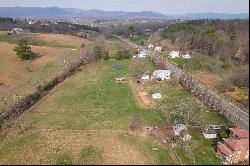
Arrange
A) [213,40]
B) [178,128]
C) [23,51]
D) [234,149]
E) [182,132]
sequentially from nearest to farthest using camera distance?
[234,149] → [182,132] → [178,128] → [23,51] → [213,40]

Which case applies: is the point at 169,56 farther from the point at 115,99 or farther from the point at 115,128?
the point at 115,128

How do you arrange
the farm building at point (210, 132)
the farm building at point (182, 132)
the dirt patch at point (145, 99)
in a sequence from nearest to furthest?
1. the farm building at point (182, 132)
2. the farm building at point (210, 132)
3. the dirt patch at point (145, 99)

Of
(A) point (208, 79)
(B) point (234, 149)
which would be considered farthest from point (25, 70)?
(B) point (234, 149)

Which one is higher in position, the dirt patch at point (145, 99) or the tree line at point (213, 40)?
the tree line at point (213, 40)

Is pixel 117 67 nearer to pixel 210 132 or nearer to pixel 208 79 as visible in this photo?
pixel 208 79

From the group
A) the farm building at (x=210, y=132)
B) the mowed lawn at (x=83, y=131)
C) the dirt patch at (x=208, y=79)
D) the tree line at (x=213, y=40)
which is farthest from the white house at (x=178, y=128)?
the tree line at (x=213, y=40)

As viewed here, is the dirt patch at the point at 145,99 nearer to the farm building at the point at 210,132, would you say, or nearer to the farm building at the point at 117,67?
the farm building at the point at 210,132
